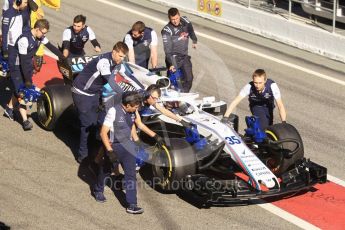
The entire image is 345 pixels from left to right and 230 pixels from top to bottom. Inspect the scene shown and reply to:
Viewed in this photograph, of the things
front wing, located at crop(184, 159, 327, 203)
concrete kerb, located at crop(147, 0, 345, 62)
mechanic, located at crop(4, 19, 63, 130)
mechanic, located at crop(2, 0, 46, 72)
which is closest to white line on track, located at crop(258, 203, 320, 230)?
front wing, located at crop(184, 159, 327, 203)

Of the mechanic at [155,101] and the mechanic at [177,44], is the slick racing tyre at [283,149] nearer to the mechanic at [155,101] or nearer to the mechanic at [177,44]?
the mechanic at [155,101]

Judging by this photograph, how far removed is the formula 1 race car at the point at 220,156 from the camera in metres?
11.2

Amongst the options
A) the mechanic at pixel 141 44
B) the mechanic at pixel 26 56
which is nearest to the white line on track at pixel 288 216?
the mechanic at pixel 141 44

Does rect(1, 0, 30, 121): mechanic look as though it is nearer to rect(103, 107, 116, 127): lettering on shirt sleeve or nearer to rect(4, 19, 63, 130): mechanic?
rect(4, 19, 63, 130): mechanic

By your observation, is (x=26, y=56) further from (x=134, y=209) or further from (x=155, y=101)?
(x=134, y=209)

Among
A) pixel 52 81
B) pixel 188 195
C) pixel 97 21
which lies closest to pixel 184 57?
pixel 52 81

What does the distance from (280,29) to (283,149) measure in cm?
866

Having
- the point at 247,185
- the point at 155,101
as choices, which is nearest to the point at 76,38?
the point at 155,101

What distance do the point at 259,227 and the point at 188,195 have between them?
1.16 meters

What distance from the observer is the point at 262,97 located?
12781mm

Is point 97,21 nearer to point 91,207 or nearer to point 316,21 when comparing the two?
point 316,21

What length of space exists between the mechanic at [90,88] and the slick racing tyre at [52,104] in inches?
35.3

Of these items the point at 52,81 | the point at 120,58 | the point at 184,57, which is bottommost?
the point at 52,81

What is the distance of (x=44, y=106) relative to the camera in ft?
45.1
